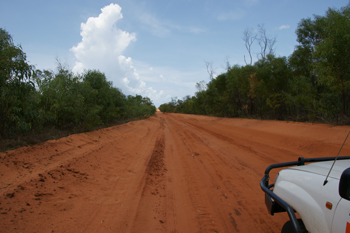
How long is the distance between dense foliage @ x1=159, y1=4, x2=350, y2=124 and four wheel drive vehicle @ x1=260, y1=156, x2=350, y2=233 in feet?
35.8

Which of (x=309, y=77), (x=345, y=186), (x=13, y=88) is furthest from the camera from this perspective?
(x=309, y=77)

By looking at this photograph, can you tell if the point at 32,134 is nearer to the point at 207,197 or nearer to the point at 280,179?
the point at 207,197

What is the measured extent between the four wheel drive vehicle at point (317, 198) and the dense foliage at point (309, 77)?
35.8 ft

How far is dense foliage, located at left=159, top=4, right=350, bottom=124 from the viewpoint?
10578 millimetres

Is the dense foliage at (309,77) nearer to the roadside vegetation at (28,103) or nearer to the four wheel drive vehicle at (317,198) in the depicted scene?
the four wheel drive vehicle at (317,198)

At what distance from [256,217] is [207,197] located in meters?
1.23

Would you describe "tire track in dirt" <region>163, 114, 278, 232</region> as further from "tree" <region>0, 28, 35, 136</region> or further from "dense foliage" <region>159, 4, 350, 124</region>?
"dense foliage" <region>159, 4, 350, 124</region>

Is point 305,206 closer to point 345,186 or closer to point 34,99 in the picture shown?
point 345,186

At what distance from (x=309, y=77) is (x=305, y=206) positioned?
59.0 ft

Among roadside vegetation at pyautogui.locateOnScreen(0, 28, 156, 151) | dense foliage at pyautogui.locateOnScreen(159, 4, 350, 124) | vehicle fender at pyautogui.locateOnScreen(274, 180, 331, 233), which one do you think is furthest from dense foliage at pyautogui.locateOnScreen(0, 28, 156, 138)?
dense foliage at pyautogui.locateOnScreen(159, 4, 350, 124)

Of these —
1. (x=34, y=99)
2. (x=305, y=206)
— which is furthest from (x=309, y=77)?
(x=34, y=99)

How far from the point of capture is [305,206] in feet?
6.72

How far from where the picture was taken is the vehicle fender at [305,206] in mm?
1834

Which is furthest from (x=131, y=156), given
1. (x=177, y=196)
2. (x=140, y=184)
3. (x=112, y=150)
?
(x=177, y=196)
